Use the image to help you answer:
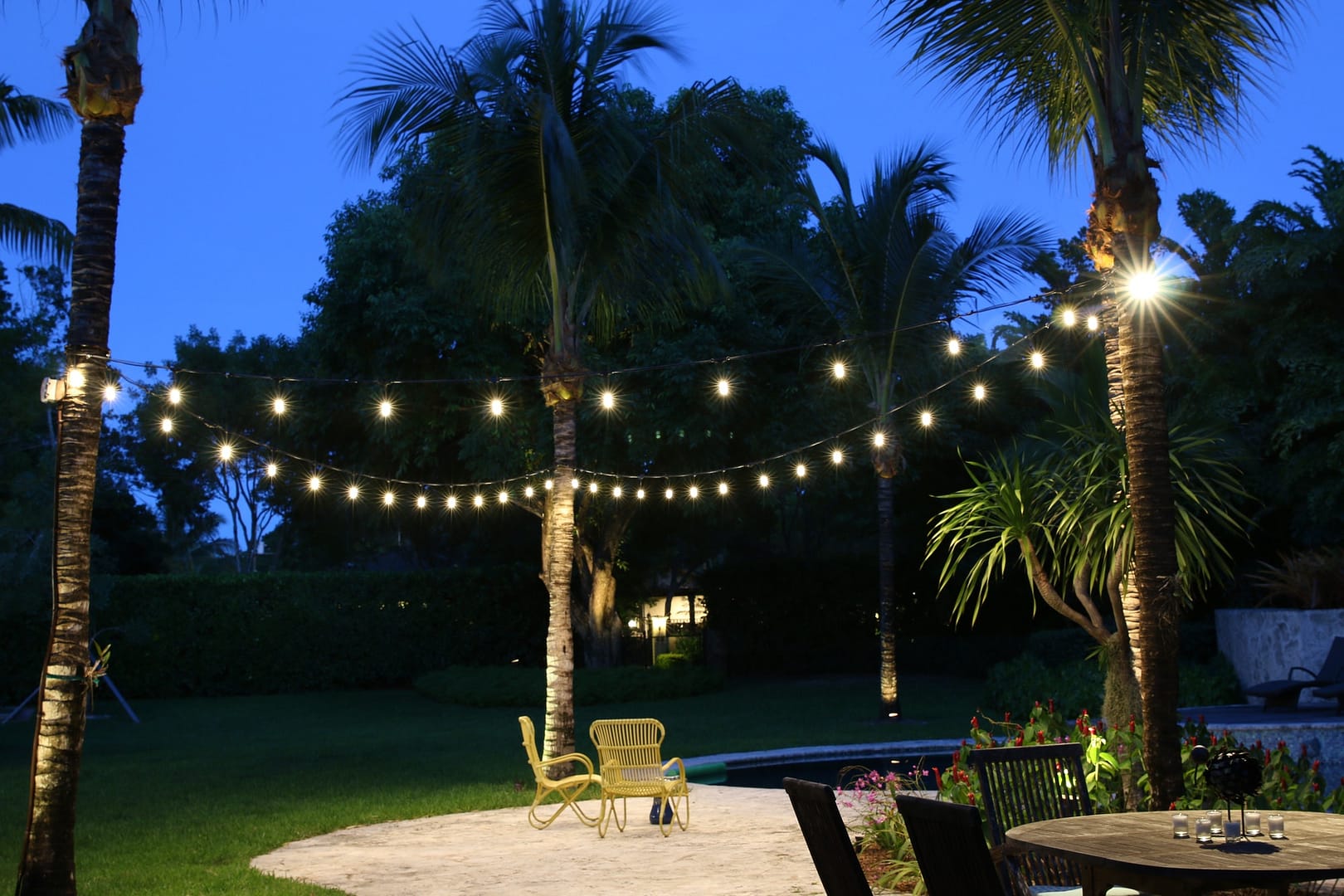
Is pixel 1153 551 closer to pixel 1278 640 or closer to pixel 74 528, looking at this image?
pixel 74 528

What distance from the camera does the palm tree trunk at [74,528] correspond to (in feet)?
20.8

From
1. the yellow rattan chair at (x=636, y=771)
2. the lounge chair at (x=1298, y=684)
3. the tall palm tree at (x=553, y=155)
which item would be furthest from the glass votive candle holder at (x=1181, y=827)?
the lounge chair at (x=1298, y=684)

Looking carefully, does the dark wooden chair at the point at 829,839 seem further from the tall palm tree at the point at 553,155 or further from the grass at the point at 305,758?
the tall palm tree at the point at 553,155

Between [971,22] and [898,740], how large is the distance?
28.8 feet

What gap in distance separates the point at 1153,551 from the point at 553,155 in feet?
20.9

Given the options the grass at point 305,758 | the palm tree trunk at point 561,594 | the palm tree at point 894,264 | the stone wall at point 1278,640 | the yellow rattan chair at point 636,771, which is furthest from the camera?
the palm tree at point 894,264

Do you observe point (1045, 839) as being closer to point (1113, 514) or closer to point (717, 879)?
point (717, 879)

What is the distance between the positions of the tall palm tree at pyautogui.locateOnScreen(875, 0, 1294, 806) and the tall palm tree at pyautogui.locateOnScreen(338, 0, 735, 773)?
13.1 ft

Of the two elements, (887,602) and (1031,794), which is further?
(887,602)

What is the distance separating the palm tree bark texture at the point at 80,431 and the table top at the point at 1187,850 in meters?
4.72

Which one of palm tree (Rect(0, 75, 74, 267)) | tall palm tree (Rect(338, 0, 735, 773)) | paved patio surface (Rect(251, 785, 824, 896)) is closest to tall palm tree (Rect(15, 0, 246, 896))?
paved patio surface (Rect(251, 785, 824, 896))

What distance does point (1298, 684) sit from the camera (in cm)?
1211

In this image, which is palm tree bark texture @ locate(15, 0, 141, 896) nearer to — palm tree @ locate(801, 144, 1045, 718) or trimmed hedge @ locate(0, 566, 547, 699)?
palm tree @ locate(801, 144, 1045, 718)

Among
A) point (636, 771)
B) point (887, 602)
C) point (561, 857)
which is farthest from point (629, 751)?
point (887, 602)
